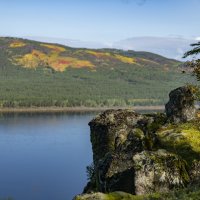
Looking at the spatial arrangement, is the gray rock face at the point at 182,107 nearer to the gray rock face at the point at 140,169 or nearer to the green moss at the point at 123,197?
the gray rock face at the point at 140,169

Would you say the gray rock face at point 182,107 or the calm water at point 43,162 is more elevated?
the gray rock face at point 182,107

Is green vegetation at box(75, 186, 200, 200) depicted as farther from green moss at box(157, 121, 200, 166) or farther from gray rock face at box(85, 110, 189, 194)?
green moss at box(157, 121, 200, 166)

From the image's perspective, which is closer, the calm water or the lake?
the lake

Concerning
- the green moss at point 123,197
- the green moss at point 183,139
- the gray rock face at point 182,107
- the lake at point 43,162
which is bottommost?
the lake at point 43,162

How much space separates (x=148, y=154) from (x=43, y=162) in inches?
3868

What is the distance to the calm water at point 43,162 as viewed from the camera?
8767 cm

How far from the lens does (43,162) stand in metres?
116

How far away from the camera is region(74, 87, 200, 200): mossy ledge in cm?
1972

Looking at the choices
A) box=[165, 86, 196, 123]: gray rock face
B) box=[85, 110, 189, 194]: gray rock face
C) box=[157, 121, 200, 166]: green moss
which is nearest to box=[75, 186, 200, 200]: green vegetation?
box=[85, 110, 189, 194]: gray rock face

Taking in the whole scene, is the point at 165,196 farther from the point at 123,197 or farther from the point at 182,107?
the point at 182,107

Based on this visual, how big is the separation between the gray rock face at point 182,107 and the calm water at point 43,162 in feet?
169

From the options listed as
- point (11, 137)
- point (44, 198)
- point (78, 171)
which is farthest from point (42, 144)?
point (44, 198)

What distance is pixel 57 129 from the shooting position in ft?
608

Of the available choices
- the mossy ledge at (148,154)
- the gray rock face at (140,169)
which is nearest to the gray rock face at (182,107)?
the mossy ledge at (148,154)
